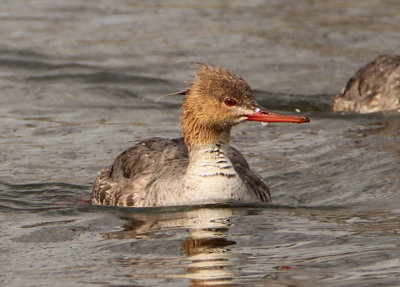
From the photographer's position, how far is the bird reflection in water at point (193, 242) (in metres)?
7.69

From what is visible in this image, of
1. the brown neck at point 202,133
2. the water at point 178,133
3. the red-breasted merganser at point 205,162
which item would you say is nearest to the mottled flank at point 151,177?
the red-breasted merganser at point 205,162

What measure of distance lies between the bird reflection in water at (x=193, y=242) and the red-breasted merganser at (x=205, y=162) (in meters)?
0.15

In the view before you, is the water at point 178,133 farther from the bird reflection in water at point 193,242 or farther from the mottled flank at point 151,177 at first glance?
the mottled flank at point 151,177

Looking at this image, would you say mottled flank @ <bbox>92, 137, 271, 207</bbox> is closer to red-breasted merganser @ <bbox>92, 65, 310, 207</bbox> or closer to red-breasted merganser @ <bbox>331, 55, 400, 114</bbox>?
red-breasted merganser @ <bbox>92, 65, 310, 207</bbox>

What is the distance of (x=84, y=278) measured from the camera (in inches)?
303

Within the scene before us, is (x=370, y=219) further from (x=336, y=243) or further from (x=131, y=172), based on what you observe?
(x=131, y=172)

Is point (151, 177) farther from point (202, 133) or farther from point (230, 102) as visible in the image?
point (230, 102)

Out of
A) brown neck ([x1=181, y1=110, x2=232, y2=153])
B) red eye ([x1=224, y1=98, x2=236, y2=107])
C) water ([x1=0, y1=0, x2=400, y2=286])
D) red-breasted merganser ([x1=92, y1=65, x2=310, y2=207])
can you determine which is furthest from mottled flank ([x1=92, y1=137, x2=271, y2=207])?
red eye ([x1=224, y1=98, x2=236, y2=107])

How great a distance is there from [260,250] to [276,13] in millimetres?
10765

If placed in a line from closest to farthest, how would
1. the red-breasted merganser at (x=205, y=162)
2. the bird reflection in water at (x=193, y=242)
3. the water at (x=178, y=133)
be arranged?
the bird reflection in water at (x=193, y=242) < the water at (x=178, y=133) < the red-breasted merganser at (x=205, y=162)

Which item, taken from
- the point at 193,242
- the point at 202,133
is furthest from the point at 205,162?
the point at 193,242

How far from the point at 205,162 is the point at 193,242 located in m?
1.12

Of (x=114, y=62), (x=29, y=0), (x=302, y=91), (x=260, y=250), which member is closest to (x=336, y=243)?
(x=260, y=250)

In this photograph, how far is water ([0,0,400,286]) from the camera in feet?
26.4
